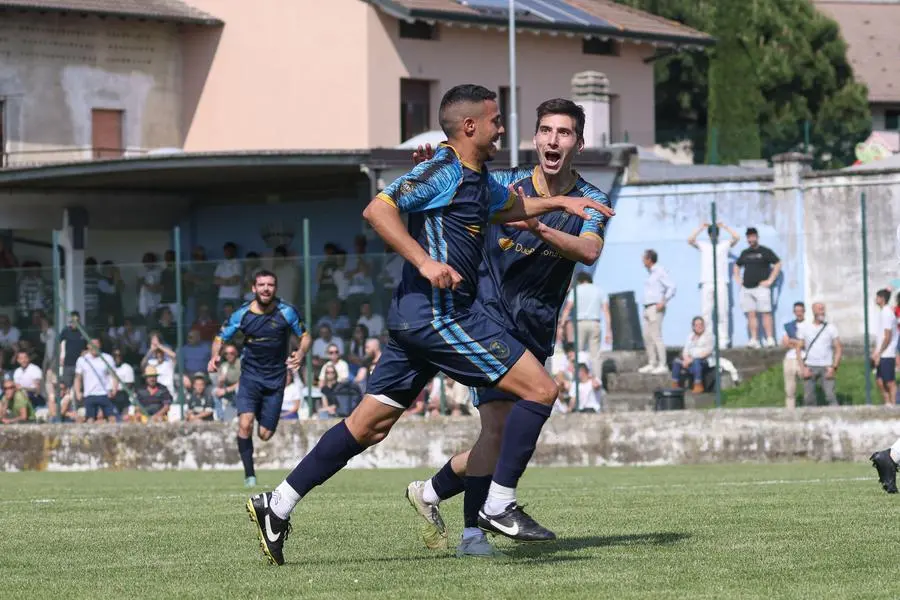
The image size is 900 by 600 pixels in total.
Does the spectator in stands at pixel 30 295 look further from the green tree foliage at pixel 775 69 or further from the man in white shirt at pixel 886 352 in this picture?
the green tree foliage at pixel 775 69

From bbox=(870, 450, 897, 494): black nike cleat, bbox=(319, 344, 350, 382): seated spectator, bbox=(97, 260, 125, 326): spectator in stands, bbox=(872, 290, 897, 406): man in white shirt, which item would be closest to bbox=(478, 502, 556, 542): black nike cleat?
bbox=(870, 450, 897, 494): black nike cleat

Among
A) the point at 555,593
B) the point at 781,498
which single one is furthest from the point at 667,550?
the point at 781,498

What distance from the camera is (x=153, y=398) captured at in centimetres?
2258

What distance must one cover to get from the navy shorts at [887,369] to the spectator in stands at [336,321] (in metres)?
6.22

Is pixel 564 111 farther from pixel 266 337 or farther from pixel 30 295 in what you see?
pixel 30 295

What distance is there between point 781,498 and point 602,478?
204 inches

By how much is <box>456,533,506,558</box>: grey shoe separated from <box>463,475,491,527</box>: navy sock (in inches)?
5.1

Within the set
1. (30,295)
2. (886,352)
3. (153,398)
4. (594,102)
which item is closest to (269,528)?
(886,352)

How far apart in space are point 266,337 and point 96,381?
214 inches

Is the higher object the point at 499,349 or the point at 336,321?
the point at 499,349

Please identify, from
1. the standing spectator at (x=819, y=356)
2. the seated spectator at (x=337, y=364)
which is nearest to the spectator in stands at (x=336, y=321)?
the seated spectator at (x=337, y=364)

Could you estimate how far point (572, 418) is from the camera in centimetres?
2095

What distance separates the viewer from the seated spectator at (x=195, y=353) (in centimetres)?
2183

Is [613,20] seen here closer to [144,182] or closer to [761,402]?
[144,182]
